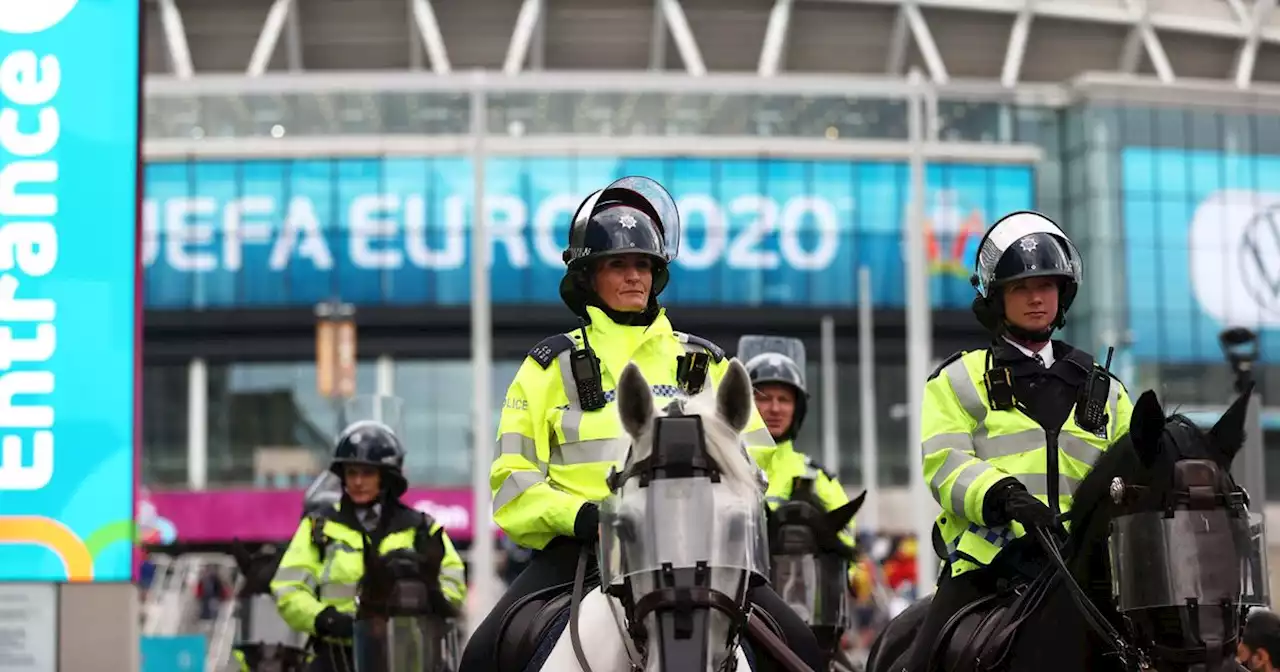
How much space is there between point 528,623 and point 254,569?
31.0 feet

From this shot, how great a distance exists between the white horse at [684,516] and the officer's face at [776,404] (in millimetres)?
6847

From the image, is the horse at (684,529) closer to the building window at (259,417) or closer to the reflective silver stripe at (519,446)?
the reflective silver stripe at (519,446)

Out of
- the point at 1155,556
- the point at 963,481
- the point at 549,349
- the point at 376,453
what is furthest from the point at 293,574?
the point at 1155,556

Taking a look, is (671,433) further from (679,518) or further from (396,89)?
(396,89)


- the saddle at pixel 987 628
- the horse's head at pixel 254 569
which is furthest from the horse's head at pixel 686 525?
the horse's head at pixel 254 569

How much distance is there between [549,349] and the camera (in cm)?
748

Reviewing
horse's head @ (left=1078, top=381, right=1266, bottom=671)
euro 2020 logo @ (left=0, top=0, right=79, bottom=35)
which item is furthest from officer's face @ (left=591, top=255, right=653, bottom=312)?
euro 2020 logo @ (left=0, top=0, right=79, bottom=35)

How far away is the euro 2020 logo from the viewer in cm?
1666

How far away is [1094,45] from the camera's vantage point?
8512 centimetres

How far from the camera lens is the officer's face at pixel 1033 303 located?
8.17 metres

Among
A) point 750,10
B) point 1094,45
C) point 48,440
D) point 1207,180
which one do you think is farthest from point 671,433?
point 1094,45

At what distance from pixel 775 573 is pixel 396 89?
191ft

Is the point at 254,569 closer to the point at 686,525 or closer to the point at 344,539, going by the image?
the point at 344,539

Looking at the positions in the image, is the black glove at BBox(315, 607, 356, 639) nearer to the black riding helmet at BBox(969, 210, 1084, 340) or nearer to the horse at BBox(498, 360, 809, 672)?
the black riding helmet at BBox(969, 210, 1084, 340)
